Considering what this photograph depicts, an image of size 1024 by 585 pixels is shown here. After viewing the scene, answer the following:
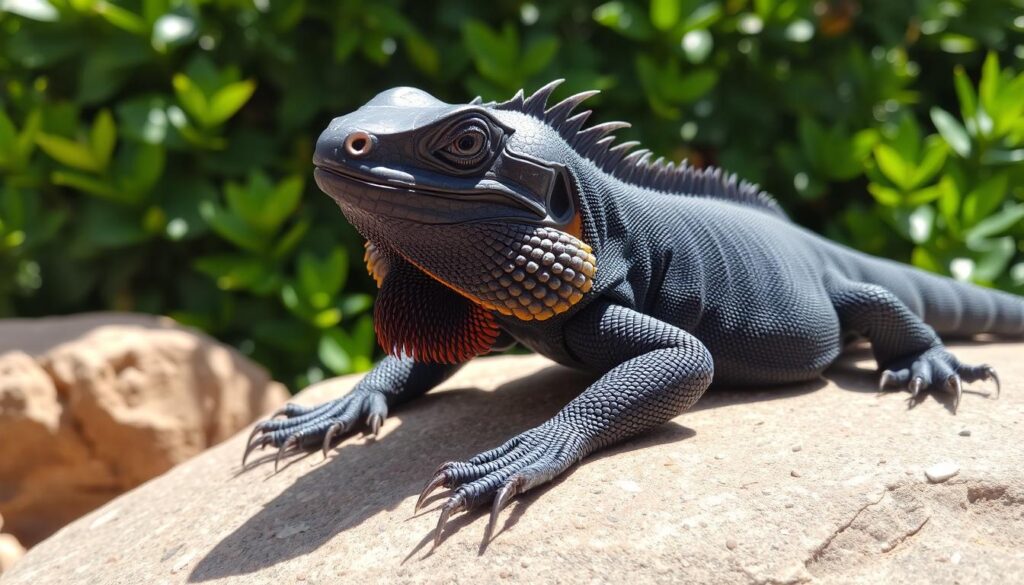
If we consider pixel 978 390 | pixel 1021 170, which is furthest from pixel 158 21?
pixel 1021 170

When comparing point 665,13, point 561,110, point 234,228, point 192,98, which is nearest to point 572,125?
point 561,110

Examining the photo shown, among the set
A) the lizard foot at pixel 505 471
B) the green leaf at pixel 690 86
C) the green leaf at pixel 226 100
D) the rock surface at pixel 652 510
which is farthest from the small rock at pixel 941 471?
the green leaf at pixel 226 100

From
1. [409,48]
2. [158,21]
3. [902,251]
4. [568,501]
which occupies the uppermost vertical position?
[158,21]

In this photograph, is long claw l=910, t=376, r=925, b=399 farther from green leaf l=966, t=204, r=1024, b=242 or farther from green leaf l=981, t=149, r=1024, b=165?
green leaf l=981, t=149, r=1024, b=165

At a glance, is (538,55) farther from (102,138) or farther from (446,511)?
(446,511)

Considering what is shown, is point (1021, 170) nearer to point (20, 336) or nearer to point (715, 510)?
point (715, 510)

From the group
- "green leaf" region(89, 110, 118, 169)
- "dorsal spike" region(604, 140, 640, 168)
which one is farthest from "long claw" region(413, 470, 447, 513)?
"green leaf" region(89, 110, 118, 169)
